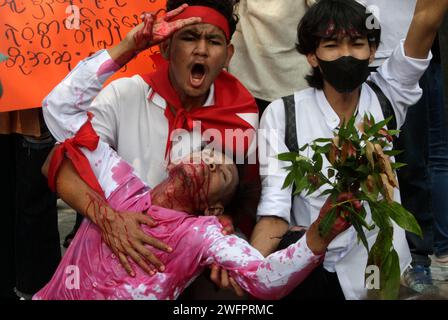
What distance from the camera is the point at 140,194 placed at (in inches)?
120

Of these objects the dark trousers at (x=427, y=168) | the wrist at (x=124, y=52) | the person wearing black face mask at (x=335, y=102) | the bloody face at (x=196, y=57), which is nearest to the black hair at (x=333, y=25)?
the person wearing black face mask at (x=335, y=102)

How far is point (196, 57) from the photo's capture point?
134 inches

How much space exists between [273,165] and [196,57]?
21.0 inches

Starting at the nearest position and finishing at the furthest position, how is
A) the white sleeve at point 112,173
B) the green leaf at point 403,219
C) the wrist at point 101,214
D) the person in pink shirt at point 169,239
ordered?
the green leaf at point 403,219
the person in pink shirt at point 169,239
the wrist at point 101,214
the white sleeve at point 112,173

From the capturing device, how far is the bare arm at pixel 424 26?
3.25 meters

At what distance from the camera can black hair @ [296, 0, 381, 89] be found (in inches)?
131

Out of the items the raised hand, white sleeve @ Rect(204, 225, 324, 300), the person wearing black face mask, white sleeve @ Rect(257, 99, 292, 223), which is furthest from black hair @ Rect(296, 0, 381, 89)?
white sleeve @ Rect(204, 225, 324, 300)

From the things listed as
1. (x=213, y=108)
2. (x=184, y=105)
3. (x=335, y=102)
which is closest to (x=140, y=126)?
(x=184, y=105)

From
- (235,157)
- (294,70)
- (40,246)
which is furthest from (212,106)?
(40,246)

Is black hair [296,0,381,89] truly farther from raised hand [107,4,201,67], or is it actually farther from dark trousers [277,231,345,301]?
dark trousers [277,231,345,301]

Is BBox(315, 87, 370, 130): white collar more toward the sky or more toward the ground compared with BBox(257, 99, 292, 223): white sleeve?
more toward the sky

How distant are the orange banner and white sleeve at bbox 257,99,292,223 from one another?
0.98 m

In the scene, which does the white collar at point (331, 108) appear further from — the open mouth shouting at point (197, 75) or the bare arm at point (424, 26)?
the open mouth shouting at point (197, 75)
